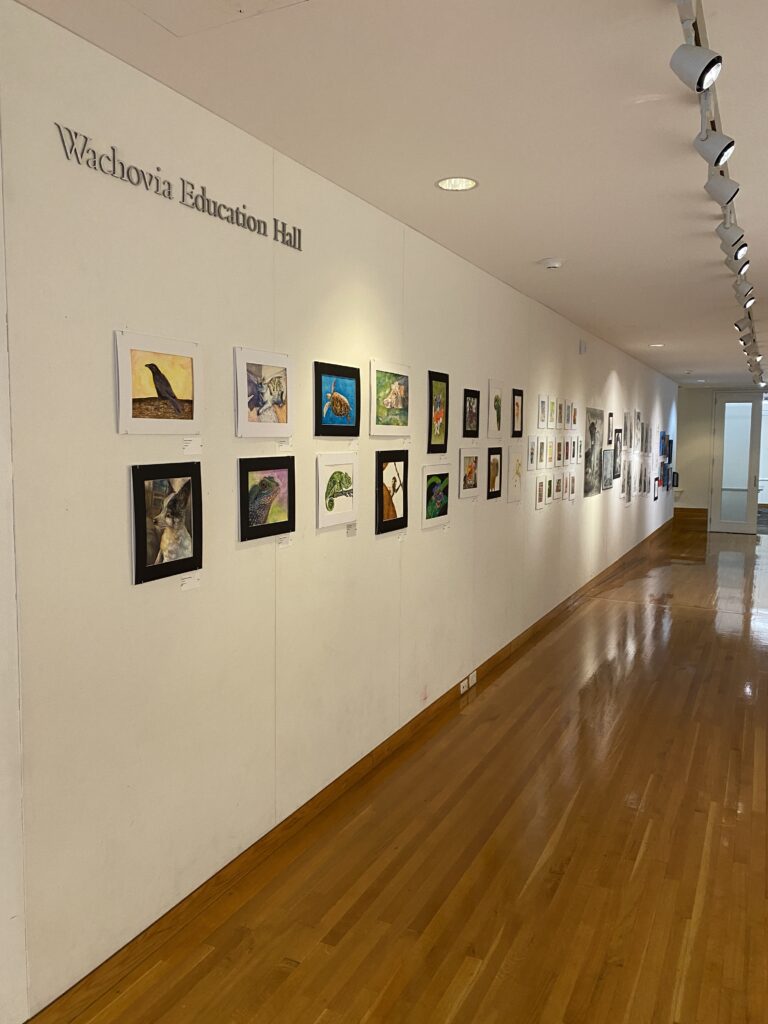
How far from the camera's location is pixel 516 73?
2.72m

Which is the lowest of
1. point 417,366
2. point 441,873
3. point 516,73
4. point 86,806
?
point 441,873

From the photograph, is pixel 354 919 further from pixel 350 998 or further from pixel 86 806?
pixel 86 806

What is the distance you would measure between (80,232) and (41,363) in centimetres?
47

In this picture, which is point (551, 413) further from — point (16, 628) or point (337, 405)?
point (16, 628)

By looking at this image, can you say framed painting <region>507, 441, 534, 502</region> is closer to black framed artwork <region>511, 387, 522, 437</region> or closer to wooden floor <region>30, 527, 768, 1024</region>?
black framed artwork <region>511, 387, 522, 437</region>

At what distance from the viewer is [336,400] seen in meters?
4.04

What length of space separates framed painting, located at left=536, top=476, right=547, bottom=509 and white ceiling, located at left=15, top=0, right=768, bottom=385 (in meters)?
3.03

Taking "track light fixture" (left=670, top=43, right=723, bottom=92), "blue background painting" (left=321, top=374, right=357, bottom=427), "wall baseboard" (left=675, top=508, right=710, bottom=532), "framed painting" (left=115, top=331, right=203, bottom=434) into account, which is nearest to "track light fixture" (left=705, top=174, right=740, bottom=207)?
"track light fixture" (left=670, top=43, right=723, bottom=92)

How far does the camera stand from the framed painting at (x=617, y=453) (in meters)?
11.4

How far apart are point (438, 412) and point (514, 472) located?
1.86 meters

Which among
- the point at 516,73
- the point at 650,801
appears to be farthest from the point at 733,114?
the point at 650,801

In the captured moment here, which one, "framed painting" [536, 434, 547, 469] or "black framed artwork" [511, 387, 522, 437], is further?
"framed painting" [536, 434, 547, 469]

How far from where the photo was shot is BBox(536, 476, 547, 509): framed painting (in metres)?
7.73

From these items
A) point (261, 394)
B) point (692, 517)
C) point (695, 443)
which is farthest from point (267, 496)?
point (692, 517)
